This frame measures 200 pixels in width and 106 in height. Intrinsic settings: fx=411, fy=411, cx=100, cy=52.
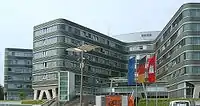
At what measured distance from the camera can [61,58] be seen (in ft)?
336

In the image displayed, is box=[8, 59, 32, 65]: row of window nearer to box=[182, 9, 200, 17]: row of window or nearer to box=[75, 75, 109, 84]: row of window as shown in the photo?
box=[75, 75, 109, 84]: row of window

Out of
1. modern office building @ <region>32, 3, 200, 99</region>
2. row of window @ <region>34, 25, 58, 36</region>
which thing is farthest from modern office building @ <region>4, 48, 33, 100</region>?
row of window @ <region>34, 25, 58, 36</region>

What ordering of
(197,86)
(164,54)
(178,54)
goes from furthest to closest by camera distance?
(164,54) < (178,54) < (197,86)

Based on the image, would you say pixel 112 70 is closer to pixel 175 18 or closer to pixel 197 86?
pixel 175 18

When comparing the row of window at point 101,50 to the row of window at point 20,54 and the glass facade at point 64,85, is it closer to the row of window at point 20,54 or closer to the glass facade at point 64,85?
the glass facade at point 64,85

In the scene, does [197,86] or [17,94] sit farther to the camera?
[17,94]

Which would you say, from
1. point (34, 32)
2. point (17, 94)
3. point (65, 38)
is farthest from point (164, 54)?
point (17, 94)

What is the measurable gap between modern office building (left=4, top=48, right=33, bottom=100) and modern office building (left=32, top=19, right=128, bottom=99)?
121ft

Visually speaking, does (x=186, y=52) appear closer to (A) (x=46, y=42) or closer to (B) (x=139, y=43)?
(A) (x=46, y=42)

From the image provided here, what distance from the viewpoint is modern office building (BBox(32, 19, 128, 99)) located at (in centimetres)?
10288

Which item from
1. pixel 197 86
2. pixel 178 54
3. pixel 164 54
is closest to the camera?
pixel 197 86

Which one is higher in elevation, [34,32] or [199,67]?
[34,32]

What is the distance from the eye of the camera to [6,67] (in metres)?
147

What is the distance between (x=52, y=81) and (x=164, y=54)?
30.8 metres
